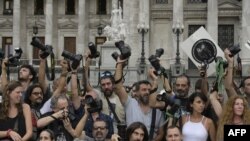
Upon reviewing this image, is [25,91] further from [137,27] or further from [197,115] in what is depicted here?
[137,27]

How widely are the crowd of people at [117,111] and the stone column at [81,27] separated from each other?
47.5 meters

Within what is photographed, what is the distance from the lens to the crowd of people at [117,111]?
927 centimetres

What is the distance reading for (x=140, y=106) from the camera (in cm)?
1048

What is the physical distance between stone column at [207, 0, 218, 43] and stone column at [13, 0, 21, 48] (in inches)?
681

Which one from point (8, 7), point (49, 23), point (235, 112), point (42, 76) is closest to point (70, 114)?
point (42, 76)

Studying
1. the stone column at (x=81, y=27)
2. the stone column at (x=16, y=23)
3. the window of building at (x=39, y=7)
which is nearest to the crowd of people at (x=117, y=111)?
the stone column at (x=81, y=27)

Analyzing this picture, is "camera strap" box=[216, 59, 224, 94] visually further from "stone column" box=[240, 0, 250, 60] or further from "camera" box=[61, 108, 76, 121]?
"stone column" box=[240, 0, 250, 60]

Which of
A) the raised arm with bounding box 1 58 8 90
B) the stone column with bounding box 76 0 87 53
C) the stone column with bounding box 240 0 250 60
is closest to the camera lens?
the raised arm with bounding box 1 58 8 90

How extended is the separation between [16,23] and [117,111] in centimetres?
4979

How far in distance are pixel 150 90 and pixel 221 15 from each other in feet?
149

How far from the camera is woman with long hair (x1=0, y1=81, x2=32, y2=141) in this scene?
9.36 metres

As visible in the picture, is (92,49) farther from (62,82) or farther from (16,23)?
(16,23)

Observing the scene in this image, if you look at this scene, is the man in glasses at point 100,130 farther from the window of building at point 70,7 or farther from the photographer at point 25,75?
the window of building at point 70,7

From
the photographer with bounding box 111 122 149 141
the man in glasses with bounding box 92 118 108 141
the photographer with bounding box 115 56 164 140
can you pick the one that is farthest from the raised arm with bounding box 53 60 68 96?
the photographer with bounding box 111 122 149 141
